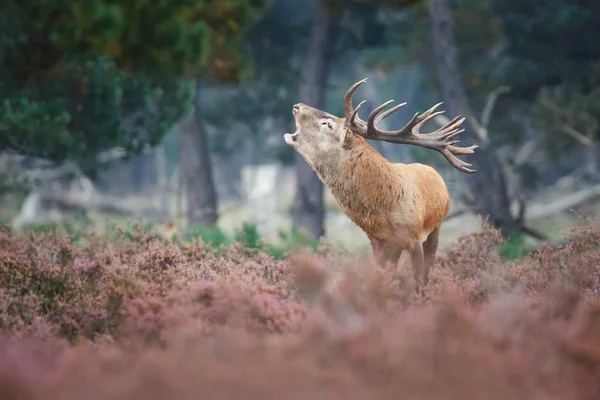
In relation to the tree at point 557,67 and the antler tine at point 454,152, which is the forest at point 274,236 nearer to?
the tree at point 557,67

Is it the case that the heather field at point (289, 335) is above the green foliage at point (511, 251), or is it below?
above

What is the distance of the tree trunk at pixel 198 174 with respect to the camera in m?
15.6

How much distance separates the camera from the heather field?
281 cm

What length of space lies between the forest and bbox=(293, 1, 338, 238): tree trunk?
0.04 m

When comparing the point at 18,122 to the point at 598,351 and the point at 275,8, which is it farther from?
the point at 275,8

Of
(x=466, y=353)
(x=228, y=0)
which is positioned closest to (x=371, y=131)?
(x=466, y=353)

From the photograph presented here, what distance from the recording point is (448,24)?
13.7 metres

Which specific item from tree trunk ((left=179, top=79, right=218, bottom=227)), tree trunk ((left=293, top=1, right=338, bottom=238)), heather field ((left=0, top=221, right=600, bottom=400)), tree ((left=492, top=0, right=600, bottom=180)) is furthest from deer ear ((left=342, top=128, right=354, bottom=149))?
tree trunk ((left=179, top=79, right=218, bottom=227))

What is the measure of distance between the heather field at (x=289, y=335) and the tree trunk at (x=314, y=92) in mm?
9511

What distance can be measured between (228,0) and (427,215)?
604 cm

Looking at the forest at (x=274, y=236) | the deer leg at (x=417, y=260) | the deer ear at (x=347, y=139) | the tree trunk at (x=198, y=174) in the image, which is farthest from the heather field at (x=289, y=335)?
the tree trunk at (x=198, y=174)

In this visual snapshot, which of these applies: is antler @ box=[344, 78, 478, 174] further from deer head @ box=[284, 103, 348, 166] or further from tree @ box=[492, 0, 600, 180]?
tree @ box=[492, 0, 600, 180]

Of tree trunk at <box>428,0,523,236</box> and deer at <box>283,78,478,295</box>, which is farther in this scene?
tree trunk at <box>428,0,523,236</box>

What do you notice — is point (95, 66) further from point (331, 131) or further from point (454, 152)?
point (454, 152)
